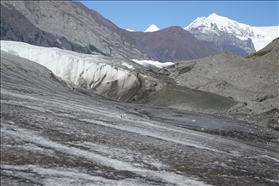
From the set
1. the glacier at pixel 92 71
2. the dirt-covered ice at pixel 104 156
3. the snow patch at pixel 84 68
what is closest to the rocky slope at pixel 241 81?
the glacier at pixel 92 71

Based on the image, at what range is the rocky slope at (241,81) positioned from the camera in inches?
1651

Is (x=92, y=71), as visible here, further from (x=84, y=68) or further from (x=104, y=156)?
(x=104, y=156)

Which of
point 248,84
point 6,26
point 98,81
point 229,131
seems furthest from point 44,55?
point 6,26

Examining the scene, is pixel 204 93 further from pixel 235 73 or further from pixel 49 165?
pixel 49 165

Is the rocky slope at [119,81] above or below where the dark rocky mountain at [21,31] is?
below

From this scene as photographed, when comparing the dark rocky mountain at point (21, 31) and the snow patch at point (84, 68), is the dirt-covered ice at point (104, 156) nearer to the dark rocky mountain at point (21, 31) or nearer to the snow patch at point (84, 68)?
the snow patch at point (84, 68)

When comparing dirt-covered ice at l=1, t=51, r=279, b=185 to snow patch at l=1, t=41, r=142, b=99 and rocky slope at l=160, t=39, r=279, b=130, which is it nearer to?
rocky slope at l=160, t=39, r=279, b=130

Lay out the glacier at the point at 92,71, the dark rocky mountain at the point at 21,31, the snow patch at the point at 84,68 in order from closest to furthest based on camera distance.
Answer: the glacier at the point at 92,71, the snow patch at the point at 84,68, the dark rocky mountain at the point at 21,31

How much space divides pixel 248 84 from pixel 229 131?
2568 centimetres

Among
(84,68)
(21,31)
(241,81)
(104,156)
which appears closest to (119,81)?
(84,68)

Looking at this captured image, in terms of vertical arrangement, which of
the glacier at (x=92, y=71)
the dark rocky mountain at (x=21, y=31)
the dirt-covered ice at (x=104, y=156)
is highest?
the dark rocky mountain at (x=21, y=31)

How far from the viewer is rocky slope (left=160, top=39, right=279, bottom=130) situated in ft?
138

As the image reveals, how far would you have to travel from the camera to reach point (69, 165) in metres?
10.3

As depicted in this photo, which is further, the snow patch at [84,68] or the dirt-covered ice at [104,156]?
the snow patch at [84,68]
